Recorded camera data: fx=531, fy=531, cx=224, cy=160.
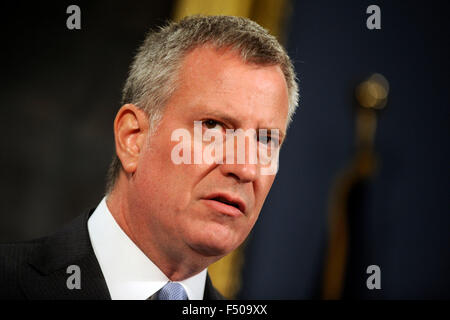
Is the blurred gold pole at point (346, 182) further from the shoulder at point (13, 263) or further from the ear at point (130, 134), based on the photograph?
the shoulder at point (13, 263)

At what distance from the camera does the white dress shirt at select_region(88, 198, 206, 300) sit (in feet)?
3.17

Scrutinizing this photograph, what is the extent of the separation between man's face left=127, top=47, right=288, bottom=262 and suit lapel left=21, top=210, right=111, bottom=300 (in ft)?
0.38

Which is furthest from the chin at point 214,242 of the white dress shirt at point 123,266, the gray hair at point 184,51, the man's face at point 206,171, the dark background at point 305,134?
the dark background at point 305,134

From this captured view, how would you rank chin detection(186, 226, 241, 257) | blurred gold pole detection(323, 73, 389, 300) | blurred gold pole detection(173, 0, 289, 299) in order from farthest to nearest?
blurred gold pole detection(173, 0, 289, 299) < blurred gold pole detection(323, 73, 389, 300) < chin detection(186, 226, 241, 257)

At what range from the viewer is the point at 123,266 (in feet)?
3.19

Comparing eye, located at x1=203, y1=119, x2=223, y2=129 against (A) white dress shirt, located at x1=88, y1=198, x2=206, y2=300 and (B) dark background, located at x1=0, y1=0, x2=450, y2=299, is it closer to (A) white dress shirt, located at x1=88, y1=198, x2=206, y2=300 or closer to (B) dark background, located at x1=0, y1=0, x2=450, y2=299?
(A) white dress shirt, located at x1=88, y1=198, x2=206, y2=300

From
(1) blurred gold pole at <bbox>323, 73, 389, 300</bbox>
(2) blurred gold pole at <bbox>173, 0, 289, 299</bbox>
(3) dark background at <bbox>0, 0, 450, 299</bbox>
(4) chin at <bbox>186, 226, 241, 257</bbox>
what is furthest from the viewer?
(2) blurred gold pole at <bbox>173, 0, 289, 299</bbox>

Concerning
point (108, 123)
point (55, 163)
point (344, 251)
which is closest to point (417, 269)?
point (344, 251)

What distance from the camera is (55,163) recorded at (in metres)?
1.55

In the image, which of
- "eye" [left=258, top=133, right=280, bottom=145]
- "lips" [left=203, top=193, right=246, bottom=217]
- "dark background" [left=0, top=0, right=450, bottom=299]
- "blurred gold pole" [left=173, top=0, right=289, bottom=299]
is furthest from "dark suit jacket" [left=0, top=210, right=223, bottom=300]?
"blurred gold pole" [left=173, top=0, right=289, bottom=299]

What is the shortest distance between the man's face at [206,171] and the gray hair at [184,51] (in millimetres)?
19

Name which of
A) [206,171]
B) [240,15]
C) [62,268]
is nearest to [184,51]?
[206,171]

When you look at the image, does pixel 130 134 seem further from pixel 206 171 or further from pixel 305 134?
pixel 305 134

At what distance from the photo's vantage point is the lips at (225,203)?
0.89 meters
